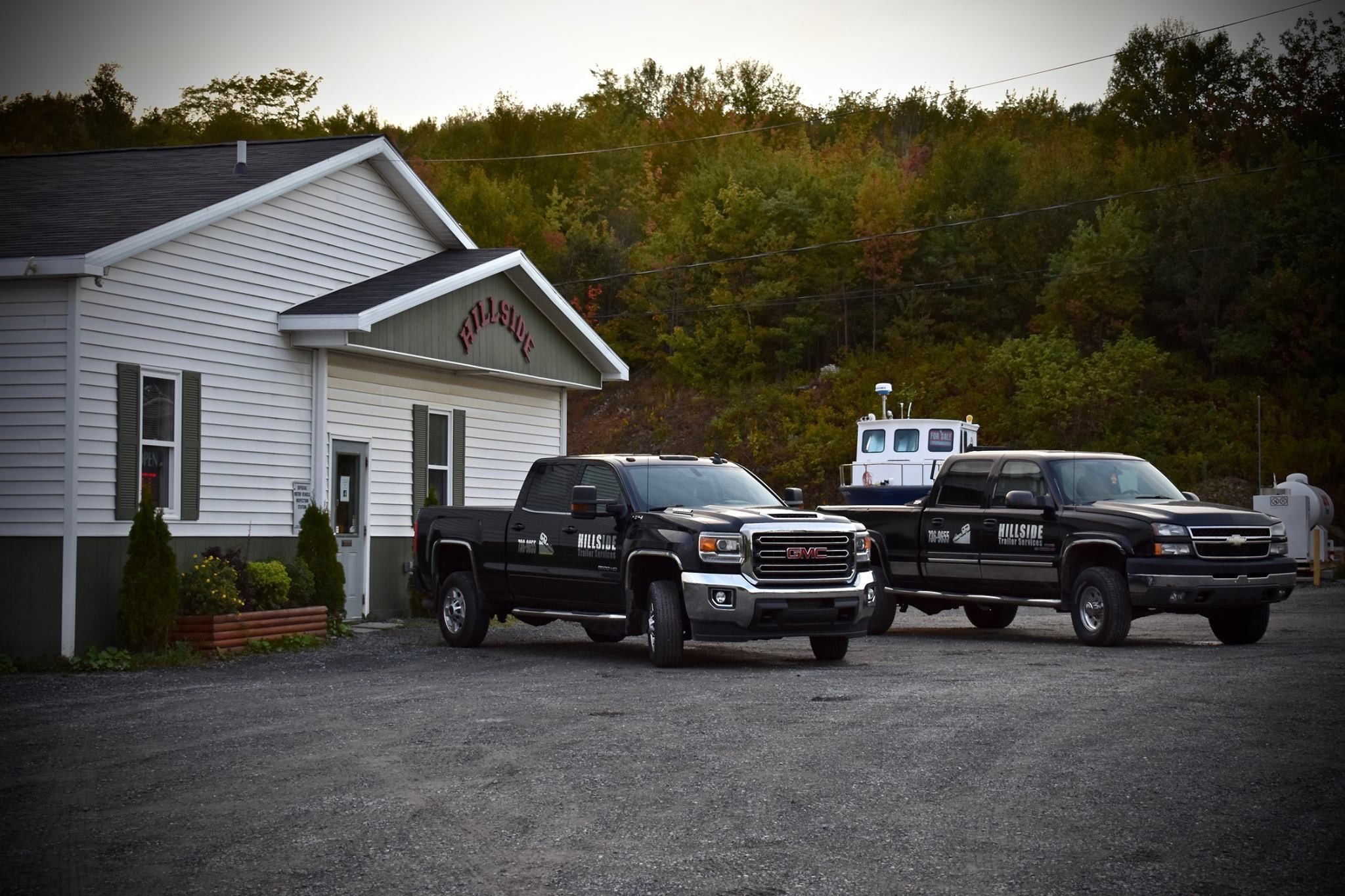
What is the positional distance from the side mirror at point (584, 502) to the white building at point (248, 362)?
4.58m

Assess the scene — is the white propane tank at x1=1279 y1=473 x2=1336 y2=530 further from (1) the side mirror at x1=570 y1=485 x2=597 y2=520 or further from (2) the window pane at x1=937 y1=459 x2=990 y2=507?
(1) the side mirror at x1=570 y1=485 x2=597 y2=520

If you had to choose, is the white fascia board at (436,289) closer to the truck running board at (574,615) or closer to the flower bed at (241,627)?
the flower bed at (241,627)

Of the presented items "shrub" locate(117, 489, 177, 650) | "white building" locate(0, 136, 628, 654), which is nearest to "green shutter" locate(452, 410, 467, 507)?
"white building" locate(0, 136, 628, 654)

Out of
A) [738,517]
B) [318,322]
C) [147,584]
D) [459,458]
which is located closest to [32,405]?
[147,584]

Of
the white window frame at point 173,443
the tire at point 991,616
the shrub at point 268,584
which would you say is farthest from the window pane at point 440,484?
the tire at point 991,616

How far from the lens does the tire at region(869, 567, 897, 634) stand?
747 inches

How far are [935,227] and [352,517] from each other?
1562 inches

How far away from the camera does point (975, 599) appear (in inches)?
721

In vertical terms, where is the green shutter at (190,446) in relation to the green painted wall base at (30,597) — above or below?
above

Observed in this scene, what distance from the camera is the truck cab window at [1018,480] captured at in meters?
17.9

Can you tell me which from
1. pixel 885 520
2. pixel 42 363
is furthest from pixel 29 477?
pixel 885 520

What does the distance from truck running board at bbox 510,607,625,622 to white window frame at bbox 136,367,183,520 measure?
12.9ft

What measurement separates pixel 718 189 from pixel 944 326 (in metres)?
12.1

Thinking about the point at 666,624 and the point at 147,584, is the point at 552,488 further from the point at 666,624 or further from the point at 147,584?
the point at 147,584
